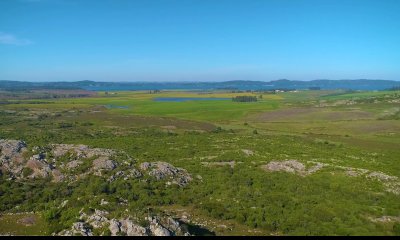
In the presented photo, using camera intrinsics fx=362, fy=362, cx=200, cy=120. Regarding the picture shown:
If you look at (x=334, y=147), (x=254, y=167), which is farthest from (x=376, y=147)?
(x=254, y=167)

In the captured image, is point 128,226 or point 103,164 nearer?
point 128,226

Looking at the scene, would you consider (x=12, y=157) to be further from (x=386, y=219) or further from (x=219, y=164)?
(x=386, y=219)

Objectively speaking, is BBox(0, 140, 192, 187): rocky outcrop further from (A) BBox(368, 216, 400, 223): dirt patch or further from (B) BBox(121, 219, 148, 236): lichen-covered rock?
(A) BBox(368, 216, 400, 223): dirt patch

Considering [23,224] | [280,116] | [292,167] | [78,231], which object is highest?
[78,231]

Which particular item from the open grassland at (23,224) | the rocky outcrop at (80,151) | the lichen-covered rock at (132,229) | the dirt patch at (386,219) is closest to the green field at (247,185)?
the open grassland at (23,224)

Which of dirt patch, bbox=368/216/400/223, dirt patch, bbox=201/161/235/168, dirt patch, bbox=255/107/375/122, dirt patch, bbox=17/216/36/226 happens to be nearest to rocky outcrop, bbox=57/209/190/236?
dirt patch, bbox=17/216/36/226

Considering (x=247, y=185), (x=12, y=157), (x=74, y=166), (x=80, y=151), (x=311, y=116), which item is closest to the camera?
(x=247, y=185)

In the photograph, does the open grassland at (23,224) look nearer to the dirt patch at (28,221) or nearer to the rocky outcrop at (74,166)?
the dirt patch at (28,221)

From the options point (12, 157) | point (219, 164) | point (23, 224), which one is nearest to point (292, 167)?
point (219, 164)
